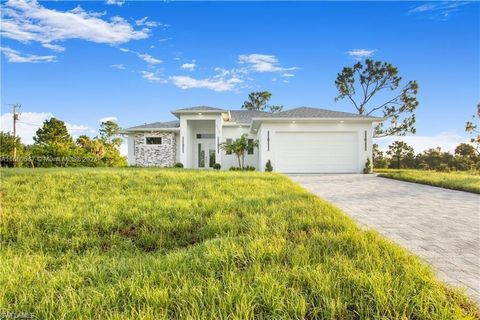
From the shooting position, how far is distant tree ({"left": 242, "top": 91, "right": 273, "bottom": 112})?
34500mm

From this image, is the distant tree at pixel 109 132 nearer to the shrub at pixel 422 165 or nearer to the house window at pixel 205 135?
the house window at pixel 205 135

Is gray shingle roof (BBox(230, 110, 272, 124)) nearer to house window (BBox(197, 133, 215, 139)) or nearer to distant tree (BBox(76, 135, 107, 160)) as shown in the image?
house window (BBox(197, 133, 215, 139))

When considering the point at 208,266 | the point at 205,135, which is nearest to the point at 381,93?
the point at 205,135

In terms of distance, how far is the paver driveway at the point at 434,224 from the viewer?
105 inches

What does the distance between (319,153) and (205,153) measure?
930 cm

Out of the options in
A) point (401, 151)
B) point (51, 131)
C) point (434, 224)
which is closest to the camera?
point (434, 224)

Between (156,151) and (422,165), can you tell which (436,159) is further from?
(156,151)

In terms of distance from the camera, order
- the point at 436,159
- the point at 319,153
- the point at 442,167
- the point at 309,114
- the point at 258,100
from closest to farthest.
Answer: the point at 319,153, the point at 309,114, the point at 442,167, the point at 436,159, the point at 258,100

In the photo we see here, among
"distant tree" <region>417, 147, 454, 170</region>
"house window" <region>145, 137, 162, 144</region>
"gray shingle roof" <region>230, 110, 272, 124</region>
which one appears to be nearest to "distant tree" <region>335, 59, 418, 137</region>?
"distant tree" <region>417, 147, 454, 170</region>

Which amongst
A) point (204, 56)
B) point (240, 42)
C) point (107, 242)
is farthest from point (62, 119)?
point (107, 242)

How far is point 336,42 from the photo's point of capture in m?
15.2

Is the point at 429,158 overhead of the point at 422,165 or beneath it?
overhead

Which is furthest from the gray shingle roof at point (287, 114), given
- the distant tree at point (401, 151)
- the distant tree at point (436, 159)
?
the distant tree at point (436, 159)

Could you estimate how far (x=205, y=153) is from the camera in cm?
2181
